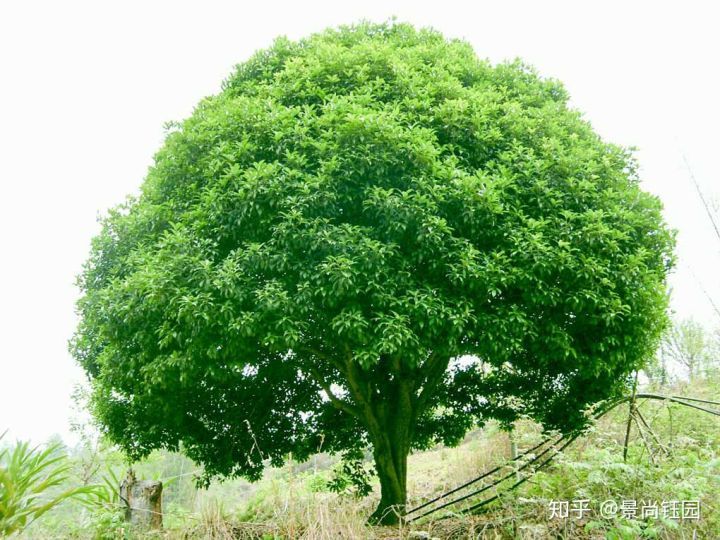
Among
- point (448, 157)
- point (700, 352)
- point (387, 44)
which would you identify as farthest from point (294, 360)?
point (700, 352)

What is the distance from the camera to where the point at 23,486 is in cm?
477

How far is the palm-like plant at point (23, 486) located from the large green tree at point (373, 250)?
158 cm

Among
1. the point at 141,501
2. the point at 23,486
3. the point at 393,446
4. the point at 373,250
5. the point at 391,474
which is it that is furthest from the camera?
the point at 393,446

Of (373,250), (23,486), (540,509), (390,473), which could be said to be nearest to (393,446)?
(390,473)

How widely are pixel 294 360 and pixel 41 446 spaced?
374cm

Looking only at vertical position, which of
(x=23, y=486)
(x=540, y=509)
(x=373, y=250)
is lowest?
(x=540, y=509)

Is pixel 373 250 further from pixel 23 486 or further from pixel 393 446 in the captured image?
pixel 23 486

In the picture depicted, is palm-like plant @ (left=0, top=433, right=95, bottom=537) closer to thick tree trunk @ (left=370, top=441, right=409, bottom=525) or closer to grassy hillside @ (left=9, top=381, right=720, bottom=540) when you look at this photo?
grassy hillside @ (left=9, top=381, right=720, bottom=540)

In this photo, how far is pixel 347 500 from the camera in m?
5.78

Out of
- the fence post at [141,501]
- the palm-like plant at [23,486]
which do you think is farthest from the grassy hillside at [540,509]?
the palm-like plant at [23,486]

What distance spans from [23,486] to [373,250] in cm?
406

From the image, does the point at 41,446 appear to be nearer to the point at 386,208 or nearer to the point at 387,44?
the point at 386,208

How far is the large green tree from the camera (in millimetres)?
5980

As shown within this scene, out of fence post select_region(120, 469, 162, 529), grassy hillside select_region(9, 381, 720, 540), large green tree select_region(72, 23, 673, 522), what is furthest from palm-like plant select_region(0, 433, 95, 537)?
large green tree select_region(72, 23, 673, 522)
